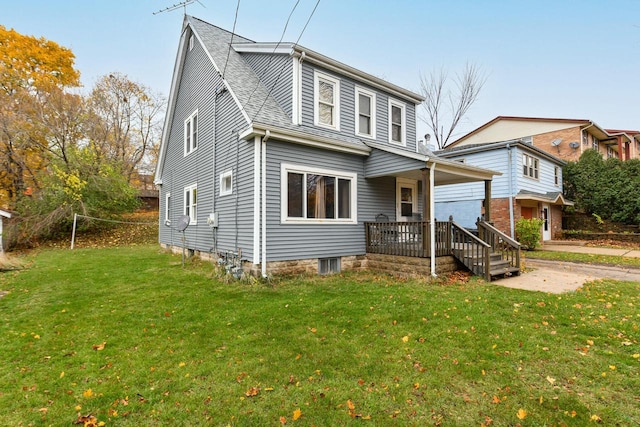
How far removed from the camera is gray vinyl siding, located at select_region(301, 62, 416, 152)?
878 centimetres

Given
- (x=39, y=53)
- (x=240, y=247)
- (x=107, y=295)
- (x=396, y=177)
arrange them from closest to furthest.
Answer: (x=107, y=295) < (x=240, y=247) < (x=396, y=177) < (x=39, y=53)

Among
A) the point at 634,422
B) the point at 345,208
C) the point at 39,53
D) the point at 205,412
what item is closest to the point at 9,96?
the point at 39,53

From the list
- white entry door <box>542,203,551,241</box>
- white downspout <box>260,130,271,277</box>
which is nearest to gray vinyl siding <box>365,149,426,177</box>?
white downspout <box>260,130,271,277</box>

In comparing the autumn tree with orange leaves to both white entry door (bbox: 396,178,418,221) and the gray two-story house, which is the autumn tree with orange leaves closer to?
the gray two-story house

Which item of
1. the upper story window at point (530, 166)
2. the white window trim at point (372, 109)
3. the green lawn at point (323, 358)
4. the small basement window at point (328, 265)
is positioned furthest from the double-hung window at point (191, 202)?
the upper story window at point (530, 166)

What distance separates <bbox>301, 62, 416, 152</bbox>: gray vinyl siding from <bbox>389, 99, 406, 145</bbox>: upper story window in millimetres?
150

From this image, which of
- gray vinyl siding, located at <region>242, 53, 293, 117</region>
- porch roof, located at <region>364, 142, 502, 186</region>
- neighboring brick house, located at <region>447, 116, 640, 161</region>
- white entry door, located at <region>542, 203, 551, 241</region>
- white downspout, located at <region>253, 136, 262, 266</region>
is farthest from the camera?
neighboring brick house, located at <region>447, 116, 640, 161</region>

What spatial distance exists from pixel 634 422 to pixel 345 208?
23.4 feet

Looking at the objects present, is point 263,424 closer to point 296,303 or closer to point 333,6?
point 296,303

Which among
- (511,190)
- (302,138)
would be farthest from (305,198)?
(511,190)

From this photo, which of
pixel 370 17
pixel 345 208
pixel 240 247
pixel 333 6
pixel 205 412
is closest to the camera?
pixel 205 412

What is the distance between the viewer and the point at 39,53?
20016 millimetres

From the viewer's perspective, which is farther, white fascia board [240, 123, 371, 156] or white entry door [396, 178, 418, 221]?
A: white entry door [396, 178, 418, 221]

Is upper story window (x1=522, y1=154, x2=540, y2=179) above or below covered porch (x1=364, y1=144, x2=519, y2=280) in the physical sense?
above
